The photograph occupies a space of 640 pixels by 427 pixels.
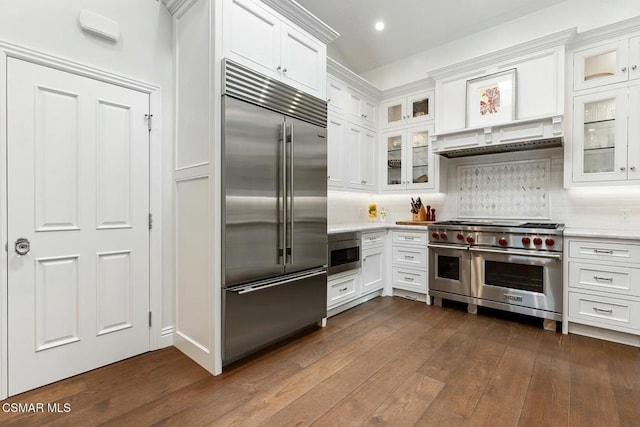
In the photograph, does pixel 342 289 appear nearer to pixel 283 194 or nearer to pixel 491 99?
pixel 283 194

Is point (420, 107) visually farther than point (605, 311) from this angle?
Yes

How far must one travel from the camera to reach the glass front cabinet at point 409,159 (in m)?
4.20

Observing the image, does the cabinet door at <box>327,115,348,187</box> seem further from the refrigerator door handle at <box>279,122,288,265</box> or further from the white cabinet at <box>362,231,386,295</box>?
the refrigerator door handle at <box>279,122,288,265</box>

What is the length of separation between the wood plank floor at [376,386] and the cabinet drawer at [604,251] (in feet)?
2.49

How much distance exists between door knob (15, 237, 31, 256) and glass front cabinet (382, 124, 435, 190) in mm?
3875

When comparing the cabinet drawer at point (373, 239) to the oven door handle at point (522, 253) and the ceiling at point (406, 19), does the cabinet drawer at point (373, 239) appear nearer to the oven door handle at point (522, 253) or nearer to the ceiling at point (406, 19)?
the oven door handle at point (522, 253)

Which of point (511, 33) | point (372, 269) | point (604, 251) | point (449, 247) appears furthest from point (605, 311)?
point (511, 33)

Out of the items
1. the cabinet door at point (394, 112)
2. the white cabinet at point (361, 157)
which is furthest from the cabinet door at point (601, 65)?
the white cabinet at point (361, 157)

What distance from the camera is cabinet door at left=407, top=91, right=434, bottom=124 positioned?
417cm

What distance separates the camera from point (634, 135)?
9.57ft

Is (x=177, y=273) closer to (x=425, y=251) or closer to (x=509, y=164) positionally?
(x=425, y=251)

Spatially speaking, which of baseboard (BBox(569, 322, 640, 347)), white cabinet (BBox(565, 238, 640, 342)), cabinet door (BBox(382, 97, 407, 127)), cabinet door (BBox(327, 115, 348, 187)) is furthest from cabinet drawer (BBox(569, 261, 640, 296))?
cabinet door (BBox(382, 97, 407, 127))

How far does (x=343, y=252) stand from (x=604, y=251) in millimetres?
2412

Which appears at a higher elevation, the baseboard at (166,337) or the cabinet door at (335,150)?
the cabinet door at (335,150)
